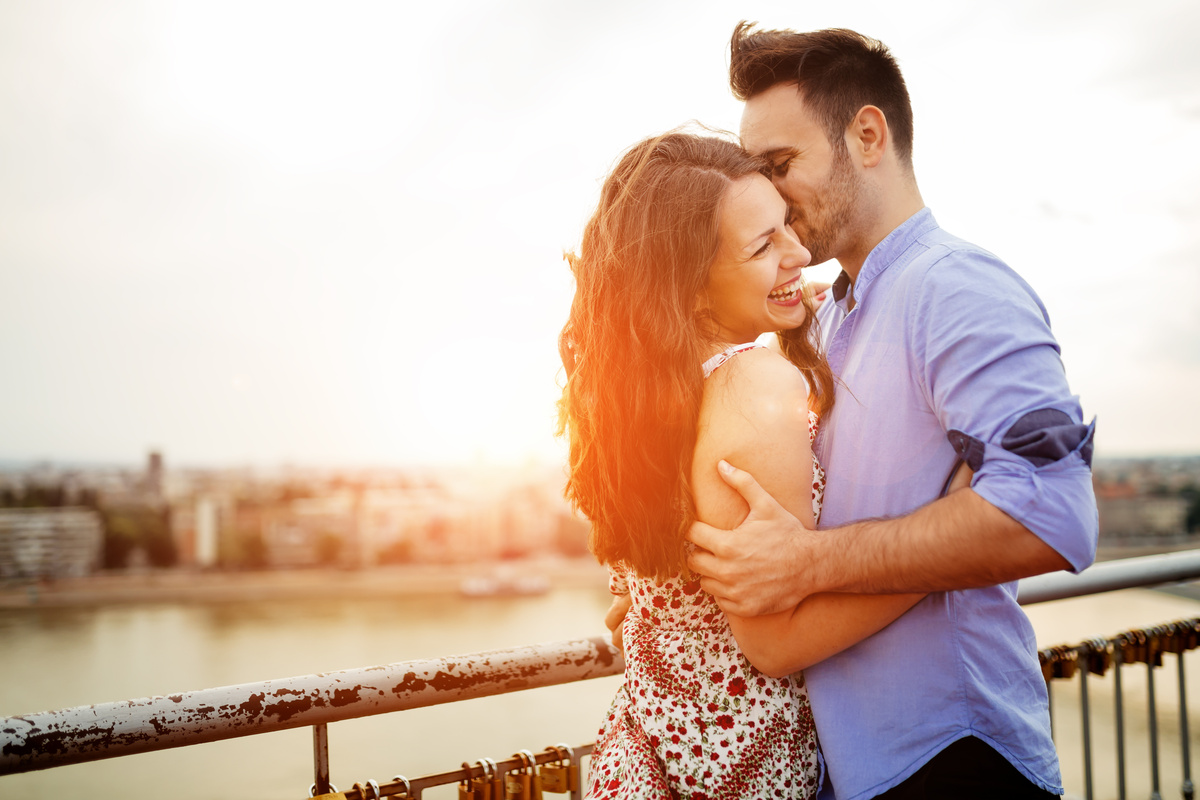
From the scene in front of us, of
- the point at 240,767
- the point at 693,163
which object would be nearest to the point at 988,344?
the point at 693,163

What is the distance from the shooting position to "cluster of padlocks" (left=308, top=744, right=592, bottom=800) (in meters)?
1.37

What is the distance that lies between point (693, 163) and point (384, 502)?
63.2 m

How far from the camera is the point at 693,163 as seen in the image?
1390 mm

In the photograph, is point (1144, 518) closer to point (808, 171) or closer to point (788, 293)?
point (808, 171)

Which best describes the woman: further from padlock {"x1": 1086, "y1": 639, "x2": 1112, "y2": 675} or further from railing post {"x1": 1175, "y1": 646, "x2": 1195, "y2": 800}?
railing post {"x1": 1175, "y1": 646, "x2": 1195, "y2": 800}

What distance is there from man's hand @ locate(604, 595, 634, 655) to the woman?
12 centimetres

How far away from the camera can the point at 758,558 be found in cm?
116

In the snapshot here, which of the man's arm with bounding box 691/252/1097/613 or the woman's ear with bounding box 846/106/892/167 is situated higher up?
the woman's ear with bounding box 846/106/892/167

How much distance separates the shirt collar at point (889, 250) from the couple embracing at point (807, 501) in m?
0.01

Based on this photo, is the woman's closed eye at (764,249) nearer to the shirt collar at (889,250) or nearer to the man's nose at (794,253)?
the man's nose at (794,253)

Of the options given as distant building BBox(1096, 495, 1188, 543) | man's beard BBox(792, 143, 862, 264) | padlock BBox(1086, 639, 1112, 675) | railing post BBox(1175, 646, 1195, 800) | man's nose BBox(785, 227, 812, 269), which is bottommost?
distant building BBox(1096, 495, 1188, 543)

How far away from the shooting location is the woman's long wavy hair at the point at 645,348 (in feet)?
4.04

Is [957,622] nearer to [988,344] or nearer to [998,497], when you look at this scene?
[998,497]

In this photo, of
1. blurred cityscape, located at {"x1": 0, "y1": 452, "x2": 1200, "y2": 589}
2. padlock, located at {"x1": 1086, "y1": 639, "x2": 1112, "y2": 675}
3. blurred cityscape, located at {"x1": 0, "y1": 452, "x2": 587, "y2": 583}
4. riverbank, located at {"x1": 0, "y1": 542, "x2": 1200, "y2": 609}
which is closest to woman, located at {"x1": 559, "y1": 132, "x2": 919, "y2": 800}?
padlock, located at {"x1": 1086, "y1": 639, "x2": 1112, "y2": 675}
